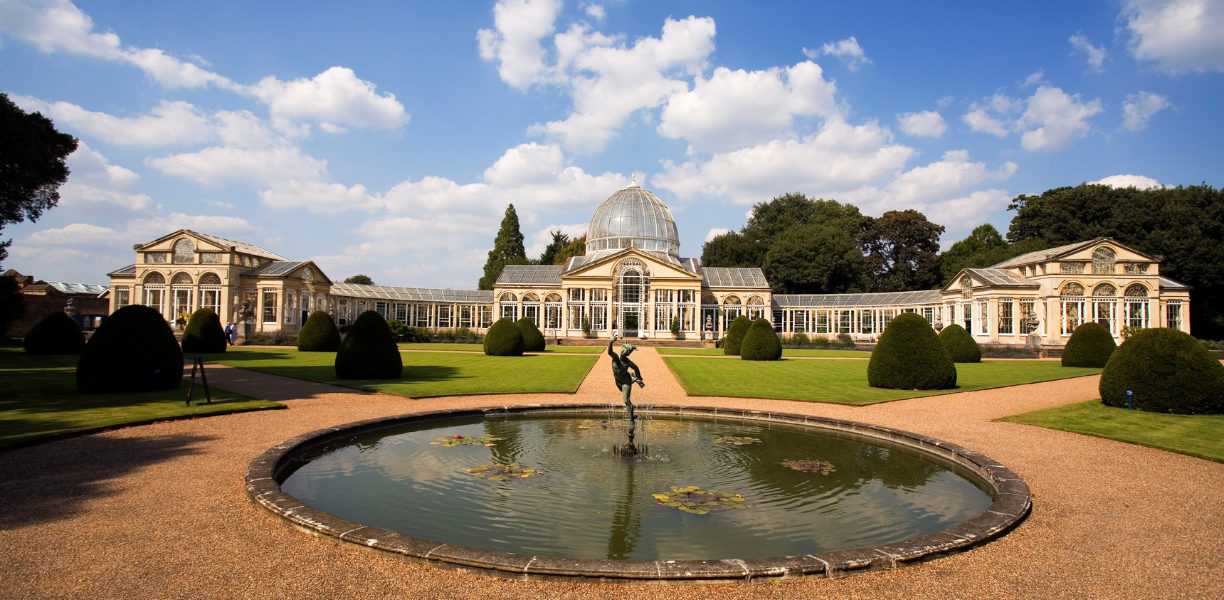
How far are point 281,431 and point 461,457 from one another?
3.82 meters

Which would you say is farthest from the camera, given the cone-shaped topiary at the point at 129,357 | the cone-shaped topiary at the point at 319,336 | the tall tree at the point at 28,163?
the cone-shaped topiary at the point at 319,336

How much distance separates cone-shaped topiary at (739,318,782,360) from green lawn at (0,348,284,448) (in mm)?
20977

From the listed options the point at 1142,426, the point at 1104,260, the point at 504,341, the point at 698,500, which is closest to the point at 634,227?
the point at 504,341

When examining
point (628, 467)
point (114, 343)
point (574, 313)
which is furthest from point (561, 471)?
point (574, 313)

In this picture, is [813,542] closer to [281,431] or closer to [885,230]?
[281,431]

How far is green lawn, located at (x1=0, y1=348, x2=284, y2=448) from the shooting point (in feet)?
32.2

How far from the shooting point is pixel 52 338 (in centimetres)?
2478

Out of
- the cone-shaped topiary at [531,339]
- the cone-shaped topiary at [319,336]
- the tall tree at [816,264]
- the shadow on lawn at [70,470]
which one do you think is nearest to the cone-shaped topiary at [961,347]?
the cone-shaped topiary at [531,339]

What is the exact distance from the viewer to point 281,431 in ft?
34.4

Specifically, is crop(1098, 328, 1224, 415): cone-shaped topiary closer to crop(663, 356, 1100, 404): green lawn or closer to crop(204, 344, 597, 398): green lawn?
crop(663, 356, 1100, 404): green lawn

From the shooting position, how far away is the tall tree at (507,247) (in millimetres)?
71062

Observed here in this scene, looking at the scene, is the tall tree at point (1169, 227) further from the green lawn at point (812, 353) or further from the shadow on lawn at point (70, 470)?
the shadow on lawn at point (70, 470)

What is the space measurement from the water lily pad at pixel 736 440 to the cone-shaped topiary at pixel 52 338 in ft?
93.3

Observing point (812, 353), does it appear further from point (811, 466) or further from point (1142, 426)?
point (811, 466)
